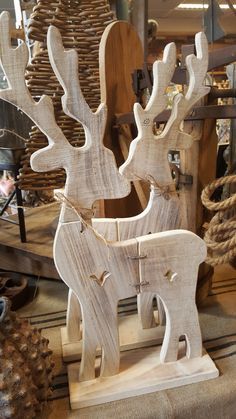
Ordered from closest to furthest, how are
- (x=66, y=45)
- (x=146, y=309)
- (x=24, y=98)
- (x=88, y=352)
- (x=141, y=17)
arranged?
(x=24, y=98) < (x=88, y=352) < (x=146, y=309) < (x=66, y=45) < (x=141, y=17)

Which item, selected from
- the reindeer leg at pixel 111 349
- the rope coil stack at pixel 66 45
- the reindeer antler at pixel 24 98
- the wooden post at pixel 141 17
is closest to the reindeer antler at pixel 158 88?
the reindeer antler at pixel 24 98

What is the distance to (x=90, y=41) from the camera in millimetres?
732

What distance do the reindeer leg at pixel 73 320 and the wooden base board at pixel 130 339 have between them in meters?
0.01

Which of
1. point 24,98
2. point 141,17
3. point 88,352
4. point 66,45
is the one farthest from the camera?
point 141,17

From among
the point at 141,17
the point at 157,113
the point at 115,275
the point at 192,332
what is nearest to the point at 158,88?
the point at 157,113

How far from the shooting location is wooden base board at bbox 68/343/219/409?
463 mm

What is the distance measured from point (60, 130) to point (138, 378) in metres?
0.36

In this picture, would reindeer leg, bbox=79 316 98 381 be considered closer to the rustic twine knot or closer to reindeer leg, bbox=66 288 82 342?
reindeer leg, bbox=66 288 82 342

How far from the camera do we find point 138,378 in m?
0.49

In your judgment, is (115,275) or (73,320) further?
(73,320)

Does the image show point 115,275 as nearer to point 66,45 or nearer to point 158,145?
point 158,145

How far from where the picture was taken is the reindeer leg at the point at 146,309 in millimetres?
585

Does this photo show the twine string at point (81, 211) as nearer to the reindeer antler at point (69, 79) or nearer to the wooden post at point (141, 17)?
the reindeer antler at point (69, 79)

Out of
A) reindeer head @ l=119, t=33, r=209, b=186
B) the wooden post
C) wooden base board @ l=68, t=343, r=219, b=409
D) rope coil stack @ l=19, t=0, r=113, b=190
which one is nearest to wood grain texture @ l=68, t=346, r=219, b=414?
wooden base board @ l=68, t=343, r=219, b=409
